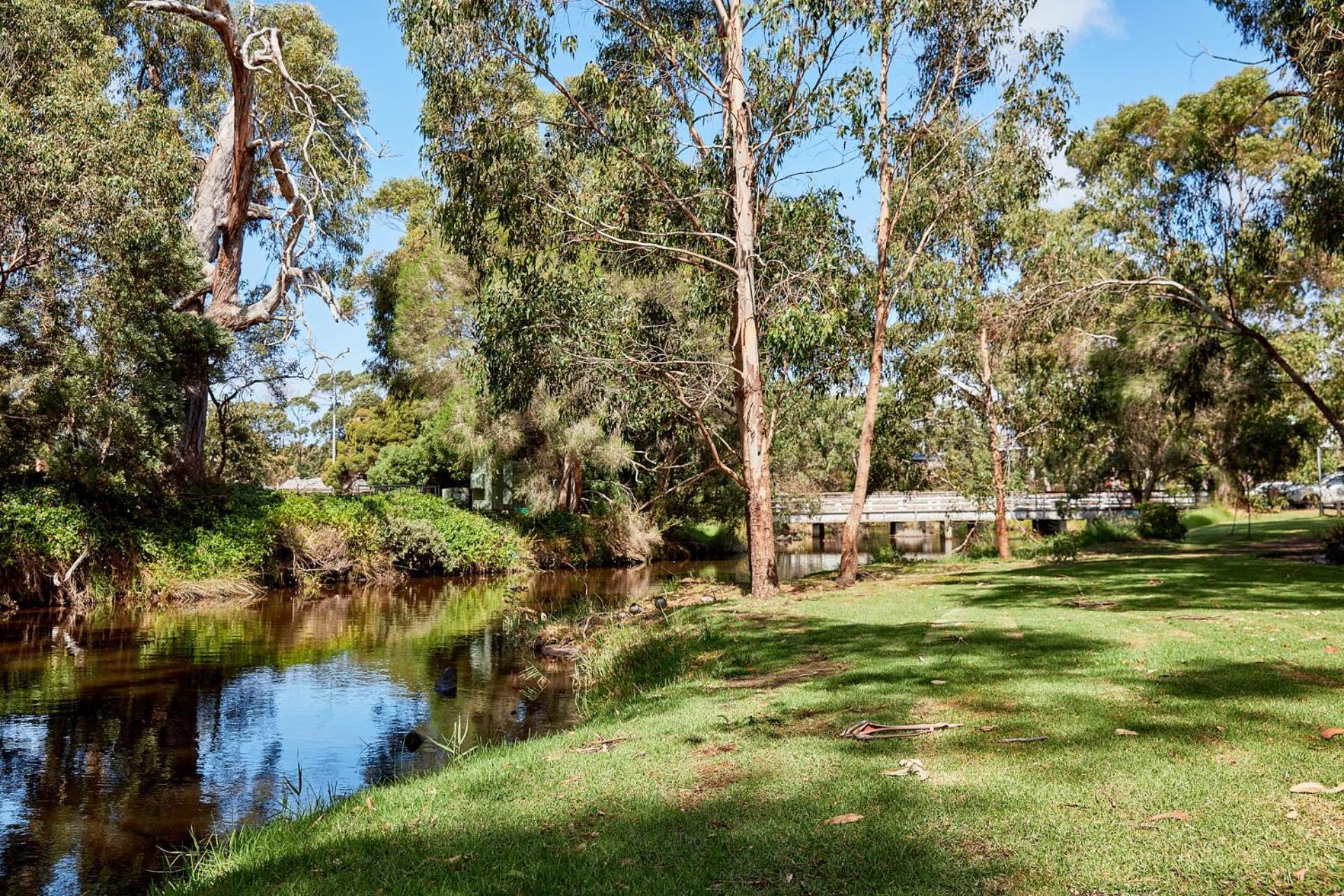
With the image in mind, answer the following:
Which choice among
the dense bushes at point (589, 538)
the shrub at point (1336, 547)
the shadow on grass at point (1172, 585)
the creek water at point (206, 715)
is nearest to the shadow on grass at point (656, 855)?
the creek water at point (206, 715)

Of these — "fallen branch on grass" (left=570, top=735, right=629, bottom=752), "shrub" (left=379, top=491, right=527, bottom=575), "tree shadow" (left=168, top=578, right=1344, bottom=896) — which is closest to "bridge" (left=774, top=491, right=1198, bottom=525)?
"shrub" (left=379, top=491, right=527, bottom=575)

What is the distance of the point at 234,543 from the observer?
22.2 meters

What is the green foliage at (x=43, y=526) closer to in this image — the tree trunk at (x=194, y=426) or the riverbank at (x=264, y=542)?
the riverbank at (x=264, y=542)

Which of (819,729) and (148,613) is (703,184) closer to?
(819,729)

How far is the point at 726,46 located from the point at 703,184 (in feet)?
7.56

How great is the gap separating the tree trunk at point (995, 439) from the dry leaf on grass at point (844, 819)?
16.8m

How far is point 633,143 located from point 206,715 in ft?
34.0

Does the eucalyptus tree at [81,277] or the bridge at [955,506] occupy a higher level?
the eucalyptus tree at [81,277]

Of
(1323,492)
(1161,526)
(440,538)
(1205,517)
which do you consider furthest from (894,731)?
(1323,492)

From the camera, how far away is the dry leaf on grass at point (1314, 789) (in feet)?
13.4

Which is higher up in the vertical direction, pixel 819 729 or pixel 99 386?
pixel 99 386

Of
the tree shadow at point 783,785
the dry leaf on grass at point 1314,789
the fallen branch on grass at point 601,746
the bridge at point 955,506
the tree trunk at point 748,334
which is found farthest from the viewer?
the bridge at point 955,506

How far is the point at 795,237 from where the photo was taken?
16.0 meters

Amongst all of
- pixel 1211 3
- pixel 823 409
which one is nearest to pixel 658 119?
pixel 823 409
